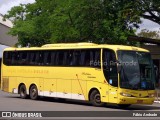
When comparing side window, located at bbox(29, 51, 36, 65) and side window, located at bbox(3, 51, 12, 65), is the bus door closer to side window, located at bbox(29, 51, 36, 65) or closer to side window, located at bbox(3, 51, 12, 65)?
side window, located at bbox(29, 51, 36, 65)

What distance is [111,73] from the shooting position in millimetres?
23031

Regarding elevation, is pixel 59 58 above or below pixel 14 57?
below

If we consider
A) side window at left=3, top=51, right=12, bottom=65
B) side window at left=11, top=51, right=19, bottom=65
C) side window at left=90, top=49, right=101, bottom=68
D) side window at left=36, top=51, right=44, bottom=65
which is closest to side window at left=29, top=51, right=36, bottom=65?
side window at left=36, top=51, right=44, bottom=65

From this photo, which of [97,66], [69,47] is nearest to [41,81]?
[69,47]

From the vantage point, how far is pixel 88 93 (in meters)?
24.4

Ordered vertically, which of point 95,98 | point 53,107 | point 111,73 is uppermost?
point 111,73

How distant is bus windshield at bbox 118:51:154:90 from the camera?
22.5m

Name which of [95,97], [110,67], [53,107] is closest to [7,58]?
[95,97]

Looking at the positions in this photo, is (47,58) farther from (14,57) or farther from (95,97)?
(95,97)

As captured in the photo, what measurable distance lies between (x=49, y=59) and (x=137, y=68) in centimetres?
624

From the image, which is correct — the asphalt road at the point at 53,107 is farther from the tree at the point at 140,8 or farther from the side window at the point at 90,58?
the tree at the point at 140,8

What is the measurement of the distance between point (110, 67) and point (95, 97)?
196 cm

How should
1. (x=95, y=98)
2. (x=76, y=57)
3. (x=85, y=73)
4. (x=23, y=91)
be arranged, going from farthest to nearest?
(x=23, y=91)
(x=76, y=57)
(x=85, y=73)
(x=95, y=98)

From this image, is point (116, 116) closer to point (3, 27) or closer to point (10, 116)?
point (10, 116)
